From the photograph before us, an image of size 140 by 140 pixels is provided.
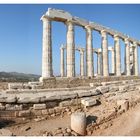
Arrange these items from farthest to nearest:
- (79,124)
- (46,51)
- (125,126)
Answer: (46,51), (125,126), (79,124)

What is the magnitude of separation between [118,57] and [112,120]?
2209cm

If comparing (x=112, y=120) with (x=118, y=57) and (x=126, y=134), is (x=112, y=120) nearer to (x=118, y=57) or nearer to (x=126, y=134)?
(x=126, y=134)

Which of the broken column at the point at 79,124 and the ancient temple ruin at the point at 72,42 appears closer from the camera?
the broken column at the point at 79,124

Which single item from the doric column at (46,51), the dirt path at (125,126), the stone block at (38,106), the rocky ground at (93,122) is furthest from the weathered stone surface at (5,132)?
the doric column at (46,51)

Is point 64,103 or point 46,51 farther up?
point 46,51

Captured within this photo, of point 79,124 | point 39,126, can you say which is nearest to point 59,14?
point 39,126

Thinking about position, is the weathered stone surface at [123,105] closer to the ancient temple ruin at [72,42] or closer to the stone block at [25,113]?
the stone block at [25,113]

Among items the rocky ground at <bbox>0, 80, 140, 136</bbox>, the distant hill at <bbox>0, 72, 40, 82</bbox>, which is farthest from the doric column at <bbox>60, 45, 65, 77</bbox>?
the rocky ground at <bbox>0, 80, 140, 136</bbox>

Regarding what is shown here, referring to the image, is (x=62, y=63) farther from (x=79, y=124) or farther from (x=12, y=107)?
(x=79, y=124)

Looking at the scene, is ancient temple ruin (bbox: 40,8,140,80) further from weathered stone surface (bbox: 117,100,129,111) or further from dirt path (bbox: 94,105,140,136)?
dirt path (bbox: 94,105,140,136)

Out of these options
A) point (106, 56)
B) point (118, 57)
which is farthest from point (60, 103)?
point (118, 57)

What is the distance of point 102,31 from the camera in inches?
1182

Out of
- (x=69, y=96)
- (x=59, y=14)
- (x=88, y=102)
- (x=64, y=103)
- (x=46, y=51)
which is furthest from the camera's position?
(x=59, y=14)

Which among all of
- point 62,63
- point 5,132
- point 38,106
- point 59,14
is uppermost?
point 59,14
